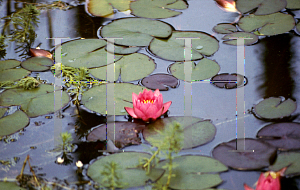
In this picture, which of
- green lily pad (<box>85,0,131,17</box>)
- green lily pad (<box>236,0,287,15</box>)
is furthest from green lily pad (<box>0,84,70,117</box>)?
green lily pad (<box>236,0,287,15</box>)

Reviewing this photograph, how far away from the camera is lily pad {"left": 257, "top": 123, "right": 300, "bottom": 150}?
1.39 m

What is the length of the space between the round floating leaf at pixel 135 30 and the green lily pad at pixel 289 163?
1.17 meters

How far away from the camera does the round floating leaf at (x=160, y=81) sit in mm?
1773

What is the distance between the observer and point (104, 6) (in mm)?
2605

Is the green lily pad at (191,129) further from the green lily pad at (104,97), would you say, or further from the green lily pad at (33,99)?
the green lily pad at (33,99)

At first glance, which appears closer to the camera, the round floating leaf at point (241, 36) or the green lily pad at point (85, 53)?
the green lily pad at point (85, 53)

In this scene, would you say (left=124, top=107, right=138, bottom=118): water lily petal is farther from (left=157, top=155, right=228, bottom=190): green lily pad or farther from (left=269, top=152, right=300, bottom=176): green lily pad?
(left=269, top=152, right=300, bottom=176): green lily pad

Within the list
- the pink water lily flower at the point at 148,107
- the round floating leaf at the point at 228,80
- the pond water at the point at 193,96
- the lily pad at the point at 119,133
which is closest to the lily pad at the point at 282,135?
the pond water at the point at 193,96

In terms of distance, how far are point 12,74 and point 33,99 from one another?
0.31 metres

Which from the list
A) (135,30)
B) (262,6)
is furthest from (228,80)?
(262,6)

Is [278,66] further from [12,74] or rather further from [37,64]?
[12,74]

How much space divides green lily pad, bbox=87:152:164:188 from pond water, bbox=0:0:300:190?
0.15ft

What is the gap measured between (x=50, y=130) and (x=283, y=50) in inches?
60.0

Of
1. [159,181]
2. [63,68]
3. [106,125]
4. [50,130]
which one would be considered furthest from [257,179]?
[63,68]
